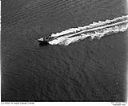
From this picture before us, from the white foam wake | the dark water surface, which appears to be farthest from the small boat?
the dark water surface

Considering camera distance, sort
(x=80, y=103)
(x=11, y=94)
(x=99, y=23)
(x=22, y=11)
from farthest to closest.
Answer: (x=22, y=11) < (x=99, y=23) < (x=11, y=94) < (x=80, y=103)

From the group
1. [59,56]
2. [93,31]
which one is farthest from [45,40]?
[93,31]

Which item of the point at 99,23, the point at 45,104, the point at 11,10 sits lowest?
the point at 45,104

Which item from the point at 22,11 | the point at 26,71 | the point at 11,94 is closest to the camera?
the point at 11,94

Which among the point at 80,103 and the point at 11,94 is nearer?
the point at 80,103

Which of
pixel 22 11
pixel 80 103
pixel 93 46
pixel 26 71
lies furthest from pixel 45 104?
pixel 22 11

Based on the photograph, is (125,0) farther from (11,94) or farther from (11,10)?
(11,94)
